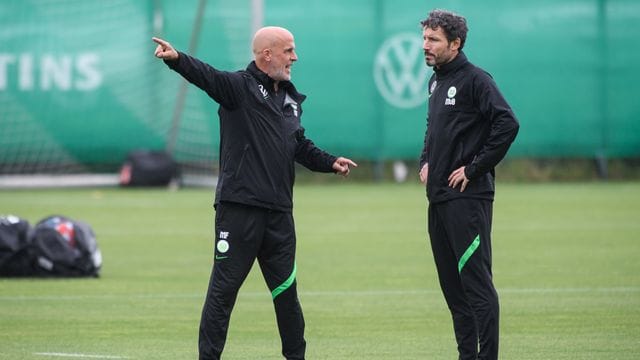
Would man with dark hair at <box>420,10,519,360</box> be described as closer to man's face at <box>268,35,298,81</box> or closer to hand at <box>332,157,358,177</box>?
hand at <box>332,157,358,177</box>

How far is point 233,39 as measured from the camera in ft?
84.2

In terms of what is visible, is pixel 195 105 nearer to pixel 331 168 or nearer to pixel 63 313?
pixel 63 313

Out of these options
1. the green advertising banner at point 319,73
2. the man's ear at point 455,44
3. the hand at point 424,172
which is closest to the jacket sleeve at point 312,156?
the hand at point 424,172

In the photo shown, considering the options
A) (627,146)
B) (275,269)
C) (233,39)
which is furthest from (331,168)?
(627,146)

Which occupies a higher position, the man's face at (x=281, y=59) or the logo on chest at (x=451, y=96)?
the man's face at (x=281, y=59)

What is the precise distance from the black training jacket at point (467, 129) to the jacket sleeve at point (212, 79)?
1226 millimetres

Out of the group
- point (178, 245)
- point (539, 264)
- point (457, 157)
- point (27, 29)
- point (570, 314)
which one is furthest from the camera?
point (27, 29)

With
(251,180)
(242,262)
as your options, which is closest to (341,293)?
(242,262)

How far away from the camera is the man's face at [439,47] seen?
8.57m

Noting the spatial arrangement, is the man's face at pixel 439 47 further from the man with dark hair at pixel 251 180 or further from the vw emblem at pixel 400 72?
the vw emblem at pixel 400 72

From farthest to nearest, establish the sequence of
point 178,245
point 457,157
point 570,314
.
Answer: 1. point 178,245
2. point 570,314
3. point 457,157

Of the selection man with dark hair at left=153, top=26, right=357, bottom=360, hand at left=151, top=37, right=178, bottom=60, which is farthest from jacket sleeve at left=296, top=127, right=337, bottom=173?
hand at left=151, top=37, right=178, bottom=60

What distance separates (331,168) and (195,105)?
677 inches

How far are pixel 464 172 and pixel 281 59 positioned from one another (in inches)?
50.2
